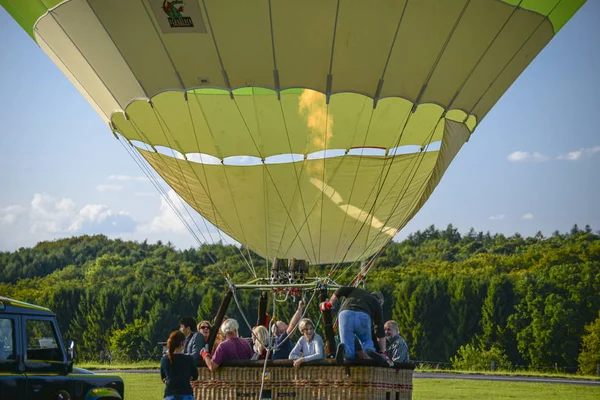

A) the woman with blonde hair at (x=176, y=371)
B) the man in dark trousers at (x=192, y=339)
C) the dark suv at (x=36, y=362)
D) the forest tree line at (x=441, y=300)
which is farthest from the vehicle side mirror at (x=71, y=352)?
the forest tree line at (x=441, y=300)

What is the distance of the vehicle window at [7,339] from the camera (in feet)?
27.1

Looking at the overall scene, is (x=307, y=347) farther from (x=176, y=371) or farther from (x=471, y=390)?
(x=471, y=390)

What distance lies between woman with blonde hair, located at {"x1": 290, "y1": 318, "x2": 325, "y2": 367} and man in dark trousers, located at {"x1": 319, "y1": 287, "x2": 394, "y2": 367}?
0.32 metres

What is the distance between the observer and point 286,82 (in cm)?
1116

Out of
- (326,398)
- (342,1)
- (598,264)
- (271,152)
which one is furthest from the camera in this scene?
(598,264)

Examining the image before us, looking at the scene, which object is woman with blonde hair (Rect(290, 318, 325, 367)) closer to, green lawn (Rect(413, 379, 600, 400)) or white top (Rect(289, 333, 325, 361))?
white top (Rect(289, 333, 325, 361))

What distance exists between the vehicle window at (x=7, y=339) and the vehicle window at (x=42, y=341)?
7.0 inches

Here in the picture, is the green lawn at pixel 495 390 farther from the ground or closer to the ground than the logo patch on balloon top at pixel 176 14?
closer to the ground

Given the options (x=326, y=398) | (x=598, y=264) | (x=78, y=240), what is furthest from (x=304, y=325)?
(x=78, y=240)

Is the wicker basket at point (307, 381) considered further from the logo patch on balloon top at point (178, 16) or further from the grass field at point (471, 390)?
the grass field at point (471, 390)

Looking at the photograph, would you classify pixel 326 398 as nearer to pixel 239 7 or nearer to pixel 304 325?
pixel 304 325

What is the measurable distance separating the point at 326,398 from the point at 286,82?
12.2 ft

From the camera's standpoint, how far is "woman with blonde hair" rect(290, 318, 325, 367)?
9953mm

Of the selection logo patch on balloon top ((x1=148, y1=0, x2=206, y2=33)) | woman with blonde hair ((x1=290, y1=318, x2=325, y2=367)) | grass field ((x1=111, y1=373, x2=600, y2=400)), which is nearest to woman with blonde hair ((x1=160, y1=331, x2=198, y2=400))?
woman with blonde hair ((x1=290, y1=318, x2=325, y2=367))
